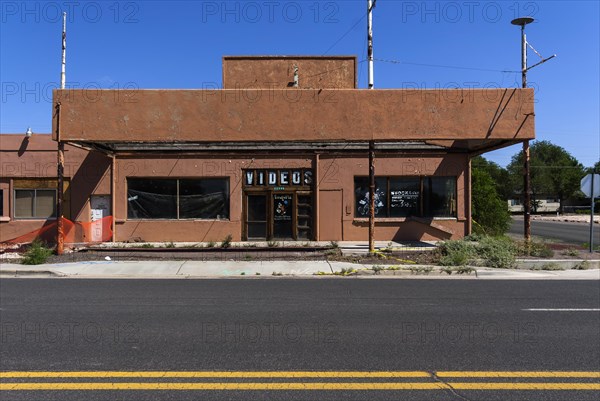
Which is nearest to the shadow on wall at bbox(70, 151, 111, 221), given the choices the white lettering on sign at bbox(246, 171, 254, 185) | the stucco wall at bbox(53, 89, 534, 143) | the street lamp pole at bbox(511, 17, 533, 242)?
the stucco wall at bbox(53, 89, 534, 143)

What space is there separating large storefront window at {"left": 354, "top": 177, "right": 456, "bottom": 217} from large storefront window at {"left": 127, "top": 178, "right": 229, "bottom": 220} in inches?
211

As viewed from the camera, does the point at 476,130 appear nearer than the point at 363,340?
No

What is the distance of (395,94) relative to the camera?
15.6 m

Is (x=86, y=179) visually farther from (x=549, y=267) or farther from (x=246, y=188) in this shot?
(x=549, y=267)

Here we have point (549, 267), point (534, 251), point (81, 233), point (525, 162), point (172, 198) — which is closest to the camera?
point (549, 267)

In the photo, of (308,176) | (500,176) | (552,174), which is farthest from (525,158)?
(552,174)

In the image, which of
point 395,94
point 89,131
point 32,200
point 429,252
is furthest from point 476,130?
point 32,200

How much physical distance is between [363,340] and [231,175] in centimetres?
1396

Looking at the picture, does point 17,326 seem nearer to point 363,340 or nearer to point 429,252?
point 363,340

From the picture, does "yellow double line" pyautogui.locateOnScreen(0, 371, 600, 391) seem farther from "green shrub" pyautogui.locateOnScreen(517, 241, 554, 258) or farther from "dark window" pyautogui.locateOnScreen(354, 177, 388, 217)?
"dark window" pyautogui.locateOnScreen(354, 177, 388, 217)

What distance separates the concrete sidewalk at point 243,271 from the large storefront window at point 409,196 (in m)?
6.18

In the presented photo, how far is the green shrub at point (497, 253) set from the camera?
13.9 metres

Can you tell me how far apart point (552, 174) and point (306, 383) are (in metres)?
76.7

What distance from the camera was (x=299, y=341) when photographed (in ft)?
20.3
